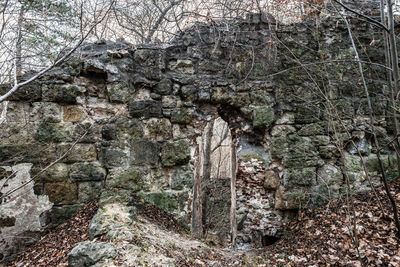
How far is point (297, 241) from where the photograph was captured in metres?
3.61

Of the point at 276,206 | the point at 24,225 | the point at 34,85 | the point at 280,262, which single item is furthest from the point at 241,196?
the point at 34,85

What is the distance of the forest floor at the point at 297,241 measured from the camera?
9.25 feet

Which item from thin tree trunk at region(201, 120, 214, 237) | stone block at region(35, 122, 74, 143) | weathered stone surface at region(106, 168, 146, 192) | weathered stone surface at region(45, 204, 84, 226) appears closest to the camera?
weathered stone surface at region(45, 204, 84, 226)

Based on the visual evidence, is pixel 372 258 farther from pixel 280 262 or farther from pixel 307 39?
pixel 307 39

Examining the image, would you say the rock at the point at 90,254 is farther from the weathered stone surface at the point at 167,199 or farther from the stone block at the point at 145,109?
the stone block at the point at 145,109

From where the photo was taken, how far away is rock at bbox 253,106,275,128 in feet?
13.8

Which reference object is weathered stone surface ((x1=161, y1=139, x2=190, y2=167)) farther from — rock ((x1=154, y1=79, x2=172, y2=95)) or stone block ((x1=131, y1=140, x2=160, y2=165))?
rock ((x1=154, y1=79, x2=172, y2=95))

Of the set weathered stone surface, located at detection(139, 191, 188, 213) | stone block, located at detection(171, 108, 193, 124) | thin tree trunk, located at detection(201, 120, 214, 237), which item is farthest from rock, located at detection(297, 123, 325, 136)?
thin tree trunk, located at detection(201, 120, 214, 237)

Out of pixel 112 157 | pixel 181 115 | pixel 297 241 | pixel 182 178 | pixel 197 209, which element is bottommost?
pixel 197 209

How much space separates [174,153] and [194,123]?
549 mm

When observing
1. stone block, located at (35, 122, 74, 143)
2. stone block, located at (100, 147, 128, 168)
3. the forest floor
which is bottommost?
the forest floor

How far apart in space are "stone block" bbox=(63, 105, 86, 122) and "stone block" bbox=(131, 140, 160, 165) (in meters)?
0.78

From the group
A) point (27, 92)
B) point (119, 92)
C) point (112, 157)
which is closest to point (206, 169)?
point (112, 157)

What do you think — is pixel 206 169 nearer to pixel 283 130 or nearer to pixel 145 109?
pixel 283 130
